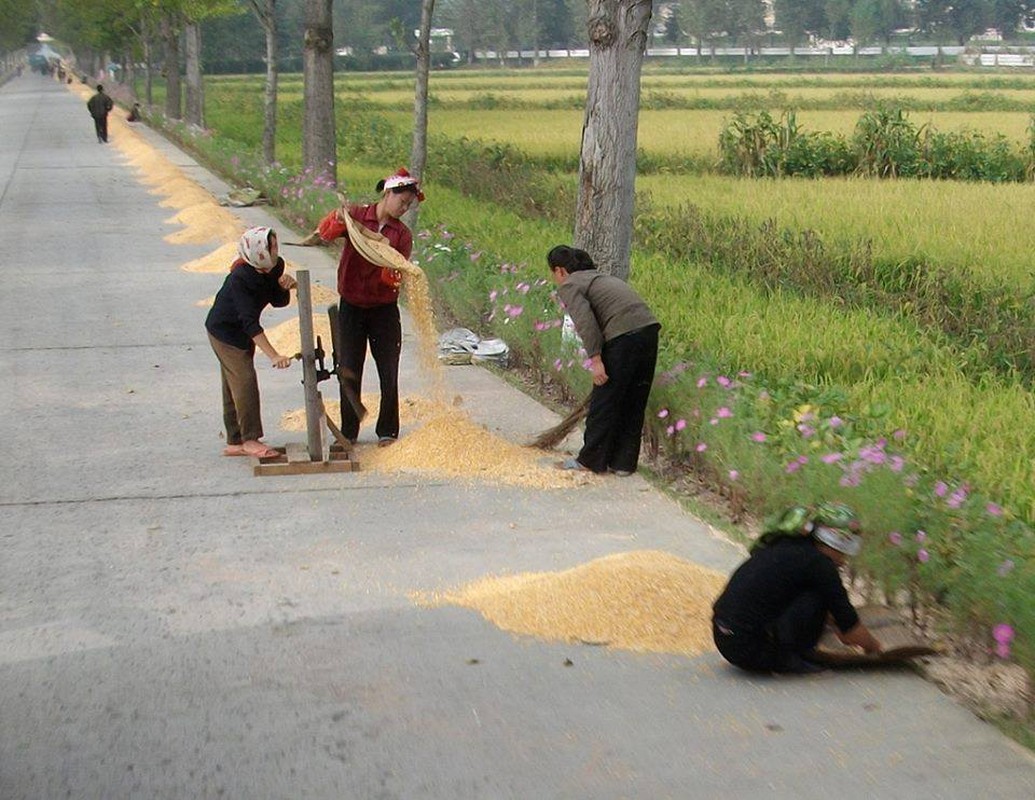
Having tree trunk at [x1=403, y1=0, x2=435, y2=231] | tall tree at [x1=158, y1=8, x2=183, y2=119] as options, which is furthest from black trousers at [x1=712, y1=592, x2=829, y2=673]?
tall tree at [x1=158, y1=8, x2=183, y2=119]

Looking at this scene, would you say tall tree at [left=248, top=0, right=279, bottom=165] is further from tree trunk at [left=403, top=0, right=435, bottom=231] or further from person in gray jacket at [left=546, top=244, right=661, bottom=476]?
person in gray jacket at [left=546, top=244, right=661, bottom=476]

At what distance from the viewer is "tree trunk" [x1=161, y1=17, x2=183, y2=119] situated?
4495cm

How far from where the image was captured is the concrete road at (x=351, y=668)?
4.64 metres

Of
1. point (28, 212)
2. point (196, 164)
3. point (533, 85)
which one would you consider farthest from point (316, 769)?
point (533, 85)

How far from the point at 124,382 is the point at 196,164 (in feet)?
73.6

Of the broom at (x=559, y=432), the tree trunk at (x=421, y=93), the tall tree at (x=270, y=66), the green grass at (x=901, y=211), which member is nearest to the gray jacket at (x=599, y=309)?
the broom at (x=559, y=432)

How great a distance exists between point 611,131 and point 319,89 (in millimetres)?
13259

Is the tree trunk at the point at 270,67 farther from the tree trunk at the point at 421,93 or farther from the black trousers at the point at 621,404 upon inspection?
the black trousers at the point at 621,404

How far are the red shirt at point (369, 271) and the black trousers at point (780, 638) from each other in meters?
3.80

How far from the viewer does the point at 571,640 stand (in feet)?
18.9

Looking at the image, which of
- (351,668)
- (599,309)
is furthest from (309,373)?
(351,668)

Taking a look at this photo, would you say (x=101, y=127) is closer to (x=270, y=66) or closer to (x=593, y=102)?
(x=270, y=66)

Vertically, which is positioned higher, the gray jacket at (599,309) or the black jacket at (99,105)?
the gray jacket at (599,309)

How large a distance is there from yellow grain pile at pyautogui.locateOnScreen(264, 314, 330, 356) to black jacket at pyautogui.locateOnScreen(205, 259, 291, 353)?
2.67m
